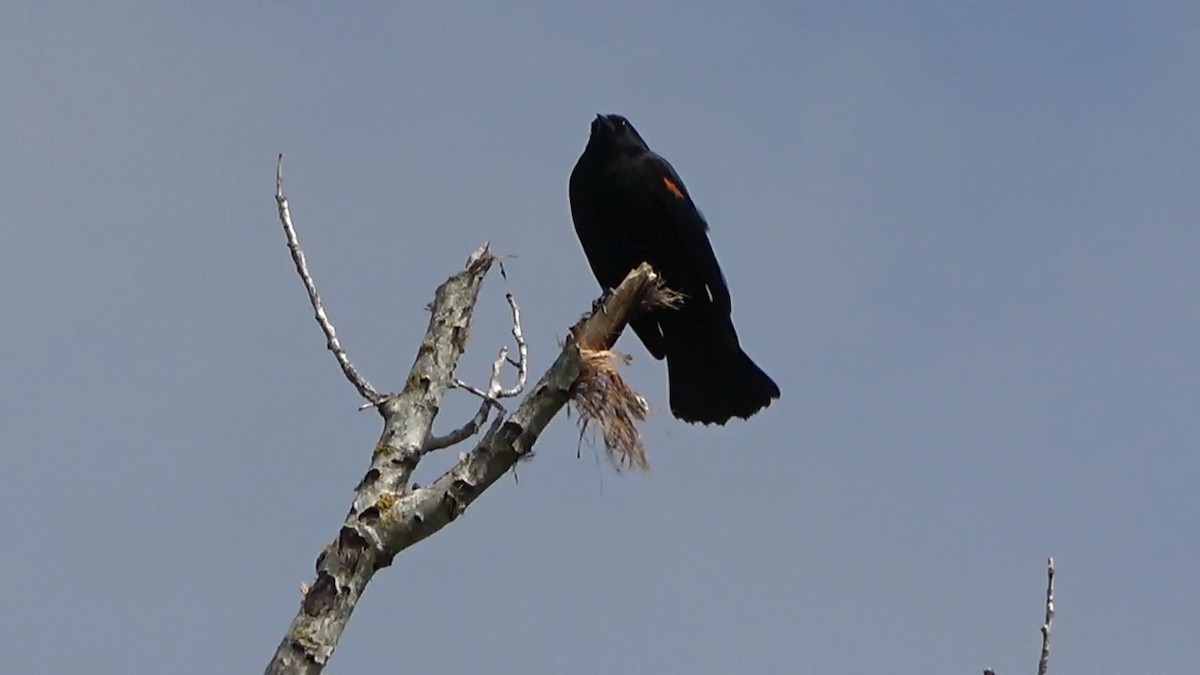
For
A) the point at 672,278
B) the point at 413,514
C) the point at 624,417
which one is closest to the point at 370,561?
the point at 413,514

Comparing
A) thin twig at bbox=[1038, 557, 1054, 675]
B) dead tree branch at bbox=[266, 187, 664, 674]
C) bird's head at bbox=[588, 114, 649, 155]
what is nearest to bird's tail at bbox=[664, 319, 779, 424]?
bird's head at bbox=[588, 114, 649, 155]

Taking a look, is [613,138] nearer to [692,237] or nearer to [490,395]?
[692,237]

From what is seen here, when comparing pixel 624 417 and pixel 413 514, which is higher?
pixel 624 417

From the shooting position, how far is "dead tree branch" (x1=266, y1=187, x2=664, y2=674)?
154 inches

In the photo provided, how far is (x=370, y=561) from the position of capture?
4.10 metres

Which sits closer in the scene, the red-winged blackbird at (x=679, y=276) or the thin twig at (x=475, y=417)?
the thin twig at (x=475, y=417)

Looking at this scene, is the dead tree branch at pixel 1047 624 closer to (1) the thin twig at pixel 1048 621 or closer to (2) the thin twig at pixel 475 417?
(1) the thin twig at pixel 1048 621

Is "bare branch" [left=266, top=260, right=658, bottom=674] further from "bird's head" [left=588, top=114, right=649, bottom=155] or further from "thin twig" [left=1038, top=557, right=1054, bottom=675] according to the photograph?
"bird's head" [left=588, top=114, right=649, bottom=155]

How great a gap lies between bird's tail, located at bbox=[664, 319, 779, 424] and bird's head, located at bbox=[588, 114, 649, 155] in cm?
86

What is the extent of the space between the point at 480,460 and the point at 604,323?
33.3 inches

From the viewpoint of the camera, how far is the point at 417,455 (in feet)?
14.4

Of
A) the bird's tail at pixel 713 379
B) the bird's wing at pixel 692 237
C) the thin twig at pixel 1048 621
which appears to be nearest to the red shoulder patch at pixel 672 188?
the bird's wing at pixel 692 237

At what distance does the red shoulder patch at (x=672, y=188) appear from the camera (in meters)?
7.55

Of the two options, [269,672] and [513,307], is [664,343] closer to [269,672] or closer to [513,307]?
[513,307]
